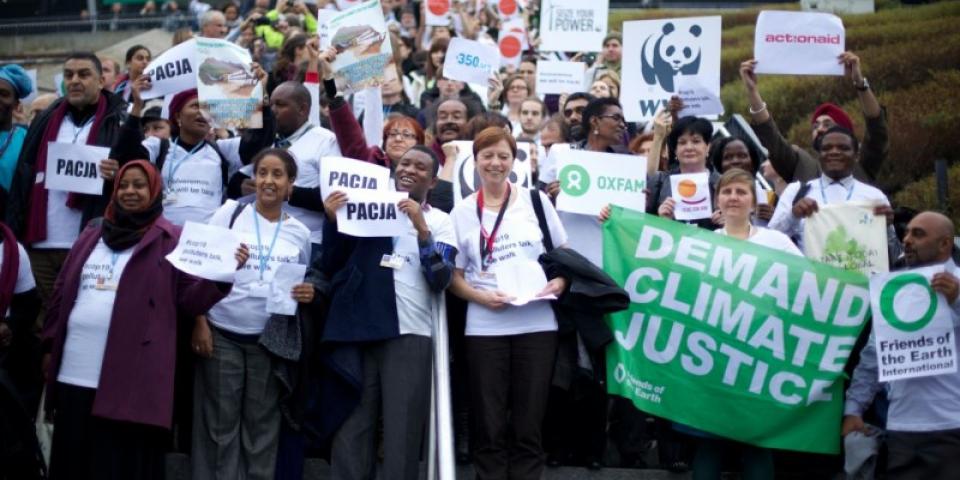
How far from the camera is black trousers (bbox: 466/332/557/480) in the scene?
27.8 feet

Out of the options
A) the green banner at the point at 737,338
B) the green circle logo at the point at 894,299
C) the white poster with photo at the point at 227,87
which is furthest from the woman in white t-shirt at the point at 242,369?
the green circle logo at the point at 894,299

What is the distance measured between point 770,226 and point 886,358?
1.50 metres

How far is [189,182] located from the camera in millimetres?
9711

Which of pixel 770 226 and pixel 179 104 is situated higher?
pixel 179 104

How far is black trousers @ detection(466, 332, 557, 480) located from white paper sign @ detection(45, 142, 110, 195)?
287cm

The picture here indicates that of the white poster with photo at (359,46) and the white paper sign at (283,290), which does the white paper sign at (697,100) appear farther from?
the white paper sign at (283,290)

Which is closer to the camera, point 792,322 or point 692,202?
point 792,322

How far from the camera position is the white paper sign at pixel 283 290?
859 cm

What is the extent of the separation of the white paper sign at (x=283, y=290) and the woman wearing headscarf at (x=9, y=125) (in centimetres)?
278

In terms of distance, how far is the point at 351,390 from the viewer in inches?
342

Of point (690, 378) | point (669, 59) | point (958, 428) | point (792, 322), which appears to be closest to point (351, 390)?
point (690, 378)

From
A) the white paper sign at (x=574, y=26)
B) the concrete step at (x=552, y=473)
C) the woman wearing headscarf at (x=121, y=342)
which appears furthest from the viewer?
the white paper sign at (x=574, y=26)

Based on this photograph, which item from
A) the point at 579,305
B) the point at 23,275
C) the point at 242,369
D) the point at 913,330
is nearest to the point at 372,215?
the point at 242,369

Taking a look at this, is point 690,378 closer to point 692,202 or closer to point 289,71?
point 692,202
